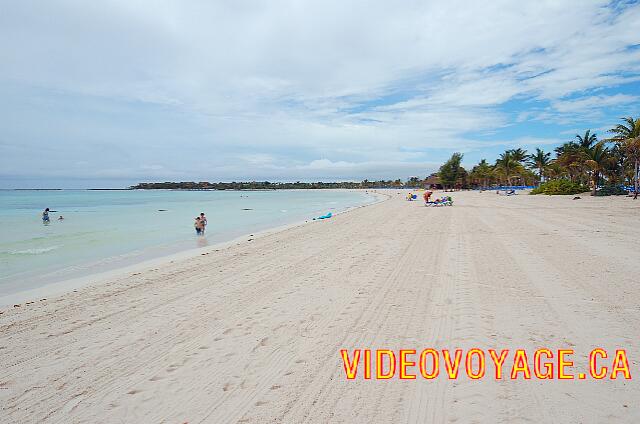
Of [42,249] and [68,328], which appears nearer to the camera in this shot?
[68,328]

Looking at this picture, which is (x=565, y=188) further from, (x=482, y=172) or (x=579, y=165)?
(x=482, y=172)

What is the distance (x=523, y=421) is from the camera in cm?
255

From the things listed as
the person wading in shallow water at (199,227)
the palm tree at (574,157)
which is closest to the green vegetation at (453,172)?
the palm tree at (574,157)

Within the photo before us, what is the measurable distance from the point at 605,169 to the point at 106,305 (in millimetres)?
50747

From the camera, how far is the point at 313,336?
4.14 meters

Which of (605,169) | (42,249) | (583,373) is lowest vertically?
(42,249)

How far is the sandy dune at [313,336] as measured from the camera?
2820 mm

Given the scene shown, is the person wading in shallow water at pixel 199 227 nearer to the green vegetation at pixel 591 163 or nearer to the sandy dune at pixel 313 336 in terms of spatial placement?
the sandy dune at pixel 313 336

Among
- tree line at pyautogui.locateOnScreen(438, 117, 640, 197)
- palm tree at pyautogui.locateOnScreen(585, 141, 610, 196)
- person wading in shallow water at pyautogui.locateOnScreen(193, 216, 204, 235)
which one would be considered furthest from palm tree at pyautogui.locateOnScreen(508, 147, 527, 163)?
person wading in shallow water at pyautogui.locateOnScreen(193, 216, 204, 235)

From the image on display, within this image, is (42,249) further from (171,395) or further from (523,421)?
(523,421)

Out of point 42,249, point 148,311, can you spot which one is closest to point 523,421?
point 148,311

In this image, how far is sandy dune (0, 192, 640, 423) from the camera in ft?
9.25

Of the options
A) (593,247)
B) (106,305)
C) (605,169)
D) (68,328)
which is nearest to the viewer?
(68,328)

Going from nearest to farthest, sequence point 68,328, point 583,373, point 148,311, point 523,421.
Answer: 1. point 523,421
2. point 583,373
3. point 68,328
4. point 148,311
